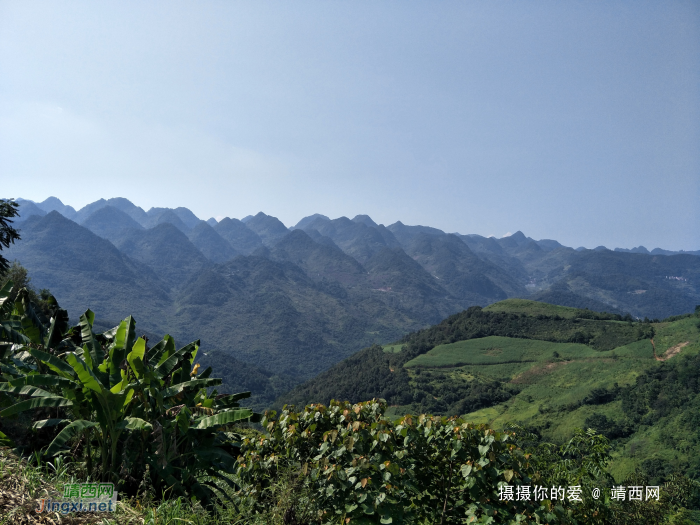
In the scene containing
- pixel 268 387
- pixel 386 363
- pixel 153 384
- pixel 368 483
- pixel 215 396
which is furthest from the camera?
pixel 268 387

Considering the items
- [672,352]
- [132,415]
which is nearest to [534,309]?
[672,352]

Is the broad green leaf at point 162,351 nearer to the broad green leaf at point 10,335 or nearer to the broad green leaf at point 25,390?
the broad green leaf at point 25,390

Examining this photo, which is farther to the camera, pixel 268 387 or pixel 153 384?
pixel 268 387

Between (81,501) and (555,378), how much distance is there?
11362cm

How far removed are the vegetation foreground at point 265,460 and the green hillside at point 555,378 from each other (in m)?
56.2

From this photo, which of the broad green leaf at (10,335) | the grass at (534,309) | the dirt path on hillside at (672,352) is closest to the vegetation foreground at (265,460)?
the broad green leaf at (10,335)

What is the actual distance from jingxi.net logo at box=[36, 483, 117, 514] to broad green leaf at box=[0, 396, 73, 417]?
1.53m

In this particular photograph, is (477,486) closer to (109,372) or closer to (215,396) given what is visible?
(215,396)

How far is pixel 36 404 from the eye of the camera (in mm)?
5215

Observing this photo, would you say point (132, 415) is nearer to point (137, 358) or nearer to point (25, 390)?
point (137, 358)

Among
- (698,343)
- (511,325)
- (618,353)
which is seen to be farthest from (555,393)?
(511,325)

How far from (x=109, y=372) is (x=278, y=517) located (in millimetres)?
3504

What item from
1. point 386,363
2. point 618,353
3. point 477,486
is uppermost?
point 477,486

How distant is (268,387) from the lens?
6649 inches
